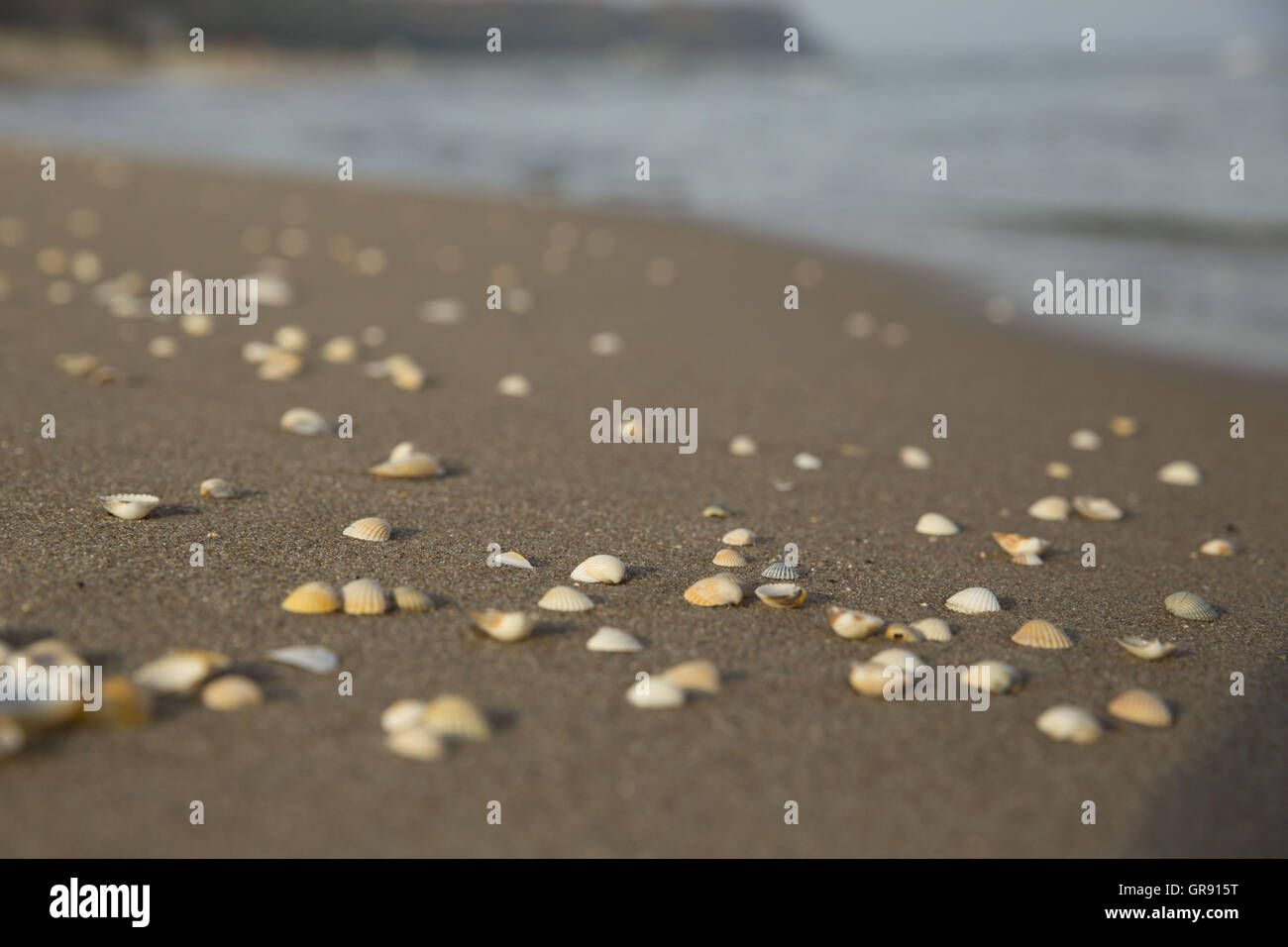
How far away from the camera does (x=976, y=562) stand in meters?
3.69

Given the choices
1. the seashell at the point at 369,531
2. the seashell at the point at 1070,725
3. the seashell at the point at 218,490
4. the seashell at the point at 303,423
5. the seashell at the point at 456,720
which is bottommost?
the seashell at the point at 1070,725

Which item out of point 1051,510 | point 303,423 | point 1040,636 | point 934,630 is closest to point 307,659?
point 934,630

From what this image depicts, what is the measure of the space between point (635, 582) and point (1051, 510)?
189cm

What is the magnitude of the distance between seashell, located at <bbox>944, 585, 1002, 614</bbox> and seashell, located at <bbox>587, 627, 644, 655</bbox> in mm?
1007

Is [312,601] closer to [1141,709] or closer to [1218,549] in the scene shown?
[1141,709]

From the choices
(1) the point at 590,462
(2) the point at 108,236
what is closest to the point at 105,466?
(1) the point at 590,462

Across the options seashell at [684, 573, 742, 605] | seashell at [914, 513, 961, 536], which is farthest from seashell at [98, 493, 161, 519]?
seashell at [914, 513, 961, 536]

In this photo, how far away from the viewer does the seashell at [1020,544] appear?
3738mm

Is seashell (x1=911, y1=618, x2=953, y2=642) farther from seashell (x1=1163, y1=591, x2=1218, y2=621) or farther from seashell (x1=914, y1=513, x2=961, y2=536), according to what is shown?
seashell (x1=914, y1=513, x2=961, y2=536)

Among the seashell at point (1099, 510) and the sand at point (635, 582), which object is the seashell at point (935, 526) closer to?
the sand at point (635, 582)

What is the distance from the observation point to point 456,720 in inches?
92.6

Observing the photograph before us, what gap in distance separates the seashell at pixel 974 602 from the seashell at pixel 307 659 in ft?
5.77

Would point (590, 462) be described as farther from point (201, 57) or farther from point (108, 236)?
point (201, 57)

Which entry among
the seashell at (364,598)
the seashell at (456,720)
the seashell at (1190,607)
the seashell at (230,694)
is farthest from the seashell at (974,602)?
the seashell at (230,694)
